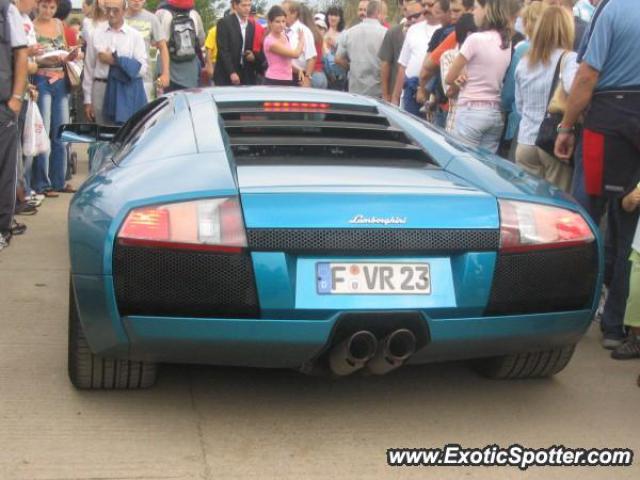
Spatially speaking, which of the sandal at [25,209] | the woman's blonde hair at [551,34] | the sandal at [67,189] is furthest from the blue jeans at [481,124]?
the sandal at [67,189]

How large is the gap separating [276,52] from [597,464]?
791 cm

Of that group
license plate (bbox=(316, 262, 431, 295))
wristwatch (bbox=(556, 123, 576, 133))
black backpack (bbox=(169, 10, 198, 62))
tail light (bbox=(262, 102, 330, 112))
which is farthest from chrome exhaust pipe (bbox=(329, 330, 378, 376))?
black backpack (bbox=(169, 10, 198, 62))

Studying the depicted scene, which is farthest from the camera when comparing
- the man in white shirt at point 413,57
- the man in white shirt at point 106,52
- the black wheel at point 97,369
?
the man in white shirt at point 413,57

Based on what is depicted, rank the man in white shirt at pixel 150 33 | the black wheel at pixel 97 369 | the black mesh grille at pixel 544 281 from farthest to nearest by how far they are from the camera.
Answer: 1. the man in white shirt at pixel 150 33
2. the black wheel at pixel 97 369
3. the black mesh grille at pixel 544 281

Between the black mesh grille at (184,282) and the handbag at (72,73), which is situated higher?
the black mesh grille at (184,282)

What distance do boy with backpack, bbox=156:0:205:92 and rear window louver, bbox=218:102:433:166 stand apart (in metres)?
6.24

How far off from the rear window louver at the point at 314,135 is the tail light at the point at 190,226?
0.51 m

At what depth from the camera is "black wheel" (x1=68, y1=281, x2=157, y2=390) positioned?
3950mm

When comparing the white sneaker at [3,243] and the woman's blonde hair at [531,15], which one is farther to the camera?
the white sneaker at [3,243]

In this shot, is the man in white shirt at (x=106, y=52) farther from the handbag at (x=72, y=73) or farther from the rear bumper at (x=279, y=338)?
the rear bumper at (x=279, y=338)

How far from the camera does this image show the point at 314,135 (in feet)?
14.6

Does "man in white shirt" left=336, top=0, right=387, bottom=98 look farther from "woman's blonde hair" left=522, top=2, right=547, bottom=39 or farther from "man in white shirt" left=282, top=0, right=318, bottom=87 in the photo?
"woman's blonde hair" left=522, top=2, right=547, bottom=39

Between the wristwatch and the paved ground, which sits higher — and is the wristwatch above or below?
above

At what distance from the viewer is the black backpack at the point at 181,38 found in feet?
35.4
